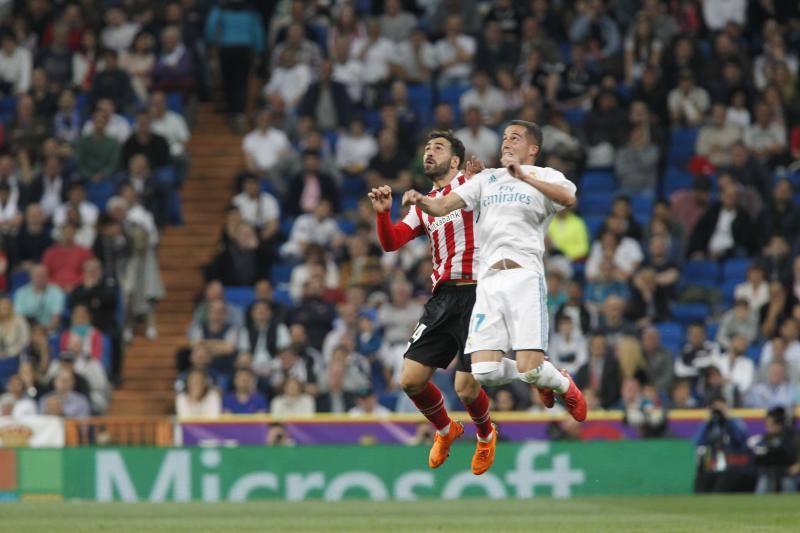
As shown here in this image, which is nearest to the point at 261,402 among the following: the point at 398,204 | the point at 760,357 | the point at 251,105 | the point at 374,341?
the point at 374,341

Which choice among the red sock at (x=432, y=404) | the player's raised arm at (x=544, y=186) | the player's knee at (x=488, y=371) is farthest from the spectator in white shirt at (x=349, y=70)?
the player's knee at (x=488, y=371)

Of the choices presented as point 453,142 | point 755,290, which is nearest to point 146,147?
point 755,290

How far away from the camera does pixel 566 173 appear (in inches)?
817

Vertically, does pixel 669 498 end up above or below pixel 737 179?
below

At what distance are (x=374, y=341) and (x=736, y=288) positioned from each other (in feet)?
15.5

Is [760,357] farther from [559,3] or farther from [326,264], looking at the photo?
[559,3]

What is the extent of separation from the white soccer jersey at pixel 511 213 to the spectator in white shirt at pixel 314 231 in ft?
31.4

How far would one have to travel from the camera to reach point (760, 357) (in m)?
18.8

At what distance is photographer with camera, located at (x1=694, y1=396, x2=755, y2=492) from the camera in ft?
55.1

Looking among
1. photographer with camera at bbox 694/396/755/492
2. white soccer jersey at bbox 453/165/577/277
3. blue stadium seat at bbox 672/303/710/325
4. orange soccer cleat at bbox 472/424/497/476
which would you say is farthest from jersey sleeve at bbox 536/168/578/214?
blue stadium seat at bbox 672/303/710/325

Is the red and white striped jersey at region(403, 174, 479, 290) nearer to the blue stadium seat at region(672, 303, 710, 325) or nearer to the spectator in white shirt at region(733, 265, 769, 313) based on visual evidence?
the spectator in white shirt at region(733, 265, 769, 313)

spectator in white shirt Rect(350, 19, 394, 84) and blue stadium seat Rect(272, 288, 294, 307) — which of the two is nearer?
blue stadium seat Rect(272, 288, 294, 307)

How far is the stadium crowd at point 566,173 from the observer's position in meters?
Result: 18.5

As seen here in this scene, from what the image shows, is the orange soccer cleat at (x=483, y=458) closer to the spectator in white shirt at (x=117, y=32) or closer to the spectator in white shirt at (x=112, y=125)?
the spectator in white shirt at (x=112, y=125)
